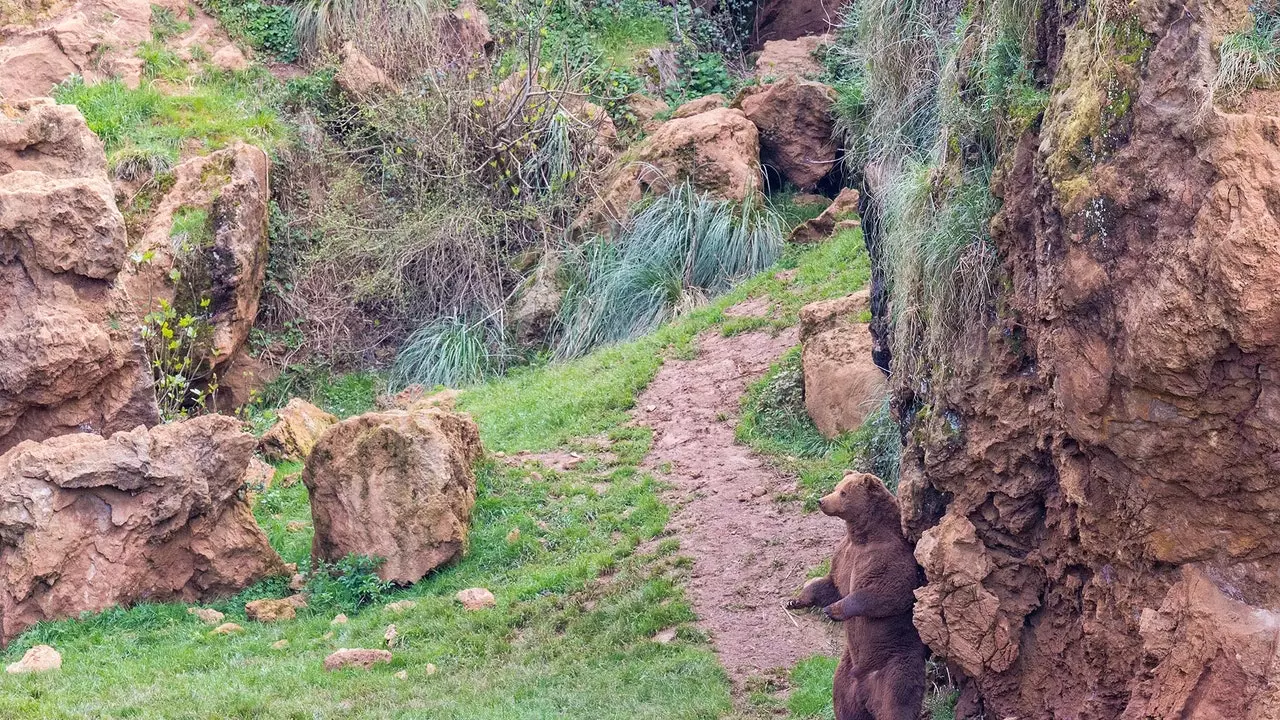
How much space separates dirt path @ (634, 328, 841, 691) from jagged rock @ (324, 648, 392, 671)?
78.5 inches

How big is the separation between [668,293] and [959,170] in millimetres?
8325

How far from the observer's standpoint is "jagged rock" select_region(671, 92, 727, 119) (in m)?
16.8

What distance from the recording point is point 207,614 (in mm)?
8820

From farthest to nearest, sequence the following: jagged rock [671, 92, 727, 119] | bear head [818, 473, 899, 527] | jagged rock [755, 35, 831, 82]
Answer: jagged rock [755, 35, 831, 82] < jagged rock [671, 92, 727, 119] < bear head [818, 473, 899, 527]

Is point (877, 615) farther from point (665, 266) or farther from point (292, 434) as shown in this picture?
point (665, 266)

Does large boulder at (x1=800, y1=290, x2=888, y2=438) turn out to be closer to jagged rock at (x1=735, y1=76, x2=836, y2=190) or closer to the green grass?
jagged rock at (x1=735, y1=76, x2=836, y2=190)

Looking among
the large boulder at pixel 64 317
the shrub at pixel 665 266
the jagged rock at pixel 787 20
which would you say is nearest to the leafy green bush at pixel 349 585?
the large boulder at pixel 64 317

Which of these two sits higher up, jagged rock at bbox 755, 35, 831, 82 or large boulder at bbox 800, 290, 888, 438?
jagged rock at bbox 755, 35, 831, 82

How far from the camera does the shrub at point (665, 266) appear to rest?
14.6 m

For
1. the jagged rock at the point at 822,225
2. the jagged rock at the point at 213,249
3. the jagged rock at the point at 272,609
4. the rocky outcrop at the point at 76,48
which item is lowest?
the jagged rock at the point at 272,609

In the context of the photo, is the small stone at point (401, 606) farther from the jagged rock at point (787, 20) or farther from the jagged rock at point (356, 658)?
the jagged rock at point (787, 20)

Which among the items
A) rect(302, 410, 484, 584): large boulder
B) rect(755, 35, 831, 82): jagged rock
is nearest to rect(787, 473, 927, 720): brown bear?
rect(302, 410, 484, 584): large boulder

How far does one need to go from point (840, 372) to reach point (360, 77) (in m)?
9.72

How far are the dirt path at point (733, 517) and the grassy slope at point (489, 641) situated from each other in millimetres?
207
